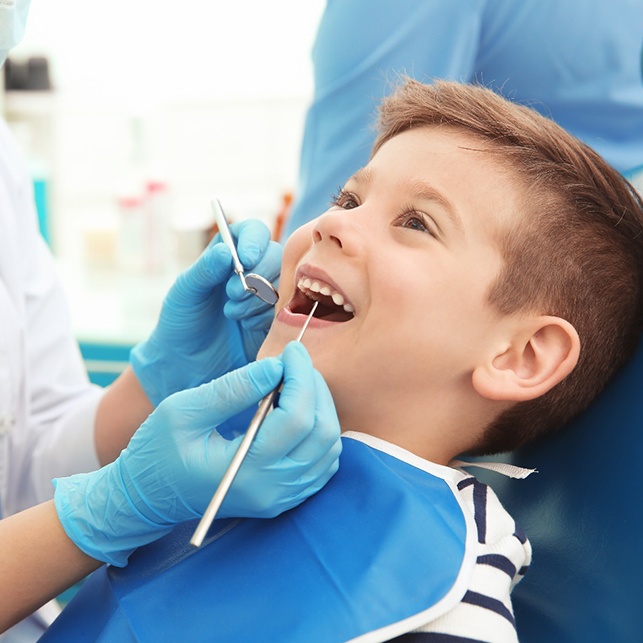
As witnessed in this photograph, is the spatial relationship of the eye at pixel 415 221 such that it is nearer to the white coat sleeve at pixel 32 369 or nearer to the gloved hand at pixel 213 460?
the gloved hand at pixel 213 460

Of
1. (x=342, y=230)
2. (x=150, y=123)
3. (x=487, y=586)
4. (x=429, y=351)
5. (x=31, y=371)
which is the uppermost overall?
(x=342, y=230)

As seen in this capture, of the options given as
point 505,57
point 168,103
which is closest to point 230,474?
point 505,57

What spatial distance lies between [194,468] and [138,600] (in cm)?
20

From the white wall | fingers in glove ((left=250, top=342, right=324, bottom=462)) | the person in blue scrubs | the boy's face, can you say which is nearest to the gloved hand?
fingers in glove ((left=250, top=342, right=324, bottom=462))

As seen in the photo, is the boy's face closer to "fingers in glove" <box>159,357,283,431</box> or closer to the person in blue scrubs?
"fingers in glove" <box>159,357,283,431</box>

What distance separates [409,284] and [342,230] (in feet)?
A: 0.38

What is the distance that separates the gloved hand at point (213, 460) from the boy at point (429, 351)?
0.23ft

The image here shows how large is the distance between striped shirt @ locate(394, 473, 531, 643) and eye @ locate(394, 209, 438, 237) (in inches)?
13.5

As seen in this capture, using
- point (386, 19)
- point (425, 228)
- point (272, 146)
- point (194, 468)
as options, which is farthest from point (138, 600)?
point (272, 146)

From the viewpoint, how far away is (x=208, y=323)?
1.42m

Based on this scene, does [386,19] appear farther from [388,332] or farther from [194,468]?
[194,468]

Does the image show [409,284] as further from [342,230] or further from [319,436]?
[319,436]

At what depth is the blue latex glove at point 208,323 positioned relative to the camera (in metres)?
1.32

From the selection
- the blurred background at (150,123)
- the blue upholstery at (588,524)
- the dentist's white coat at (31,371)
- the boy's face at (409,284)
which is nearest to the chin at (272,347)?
→ the boy's face at (409,284)
